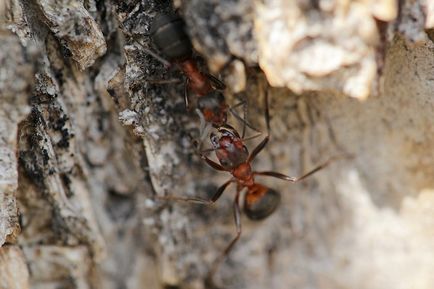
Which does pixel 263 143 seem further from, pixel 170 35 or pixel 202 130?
pixel 170 35

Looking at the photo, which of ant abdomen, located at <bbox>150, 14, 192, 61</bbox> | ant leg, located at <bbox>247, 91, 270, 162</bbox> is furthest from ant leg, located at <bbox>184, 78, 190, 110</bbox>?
ant leg, located at <bbox>247, 91, 270, 162</bbox>

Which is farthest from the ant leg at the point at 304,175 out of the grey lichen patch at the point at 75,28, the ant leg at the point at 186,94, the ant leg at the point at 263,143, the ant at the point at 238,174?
the grey lichen patch at the point at 75,28

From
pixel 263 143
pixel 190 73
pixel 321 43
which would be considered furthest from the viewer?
pixel 263 143

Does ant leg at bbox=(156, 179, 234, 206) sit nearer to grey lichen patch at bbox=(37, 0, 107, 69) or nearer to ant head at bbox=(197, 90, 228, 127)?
ant head at bbox=(197, 90, 228, 127)

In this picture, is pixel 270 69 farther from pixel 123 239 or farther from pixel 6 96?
pixel 123 239

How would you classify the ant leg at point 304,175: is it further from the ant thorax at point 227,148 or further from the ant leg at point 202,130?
the ant leg at point 202,130

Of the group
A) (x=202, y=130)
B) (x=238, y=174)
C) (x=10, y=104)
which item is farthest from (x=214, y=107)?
(x=10, y=104)
